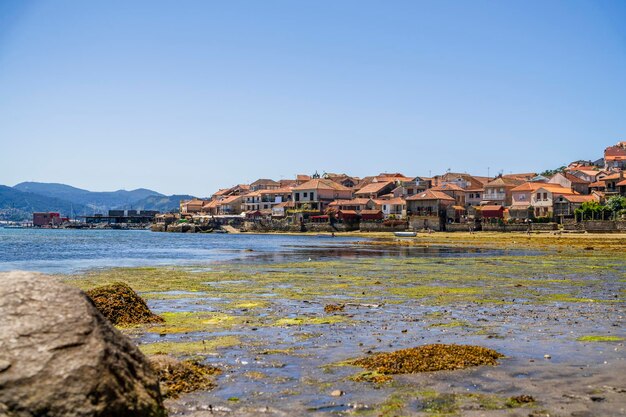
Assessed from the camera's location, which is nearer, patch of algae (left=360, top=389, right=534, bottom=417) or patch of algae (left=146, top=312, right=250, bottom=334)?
patch of algae (left=360, top=389, right=534, bottom=417)

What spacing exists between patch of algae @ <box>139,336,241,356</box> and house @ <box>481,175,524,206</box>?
11793 centimetres

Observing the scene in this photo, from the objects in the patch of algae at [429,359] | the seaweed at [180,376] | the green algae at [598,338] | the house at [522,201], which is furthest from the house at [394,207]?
the seaweed at [180,376]

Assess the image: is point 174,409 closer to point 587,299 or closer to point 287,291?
point 287,291

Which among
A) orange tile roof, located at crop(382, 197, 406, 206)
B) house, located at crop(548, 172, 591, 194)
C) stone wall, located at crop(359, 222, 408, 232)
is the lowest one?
stone wall, located at crop(359, 222, 408, 232)

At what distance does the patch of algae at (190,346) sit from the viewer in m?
11.8

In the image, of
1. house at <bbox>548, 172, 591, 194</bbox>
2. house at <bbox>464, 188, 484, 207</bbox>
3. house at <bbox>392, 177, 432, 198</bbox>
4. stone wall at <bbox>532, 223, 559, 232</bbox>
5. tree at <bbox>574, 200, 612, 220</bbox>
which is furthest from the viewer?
house at <bbox>392, 177, 432, 198</bbox>

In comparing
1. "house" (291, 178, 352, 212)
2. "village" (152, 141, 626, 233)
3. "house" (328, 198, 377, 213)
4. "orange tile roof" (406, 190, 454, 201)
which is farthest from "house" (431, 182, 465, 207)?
"house" (291, 178, 352, 212)

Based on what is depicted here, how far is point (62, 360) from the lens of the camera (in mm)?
5789

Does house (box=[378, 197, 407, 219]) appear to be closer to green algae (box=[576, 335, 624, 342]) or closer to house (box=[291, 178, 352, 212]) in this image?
house (box=[291, 178, 352, 212])

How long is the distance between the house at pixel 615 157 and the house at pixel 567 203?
34.7 m

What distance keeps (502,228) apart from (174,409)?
319 ft

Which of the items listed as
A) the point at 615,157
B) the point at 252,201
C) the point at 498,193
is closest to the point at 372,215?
the point at 498,193

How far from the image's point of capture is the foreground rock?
15.2m

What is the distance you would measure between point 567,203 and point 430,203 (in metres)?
25.7
